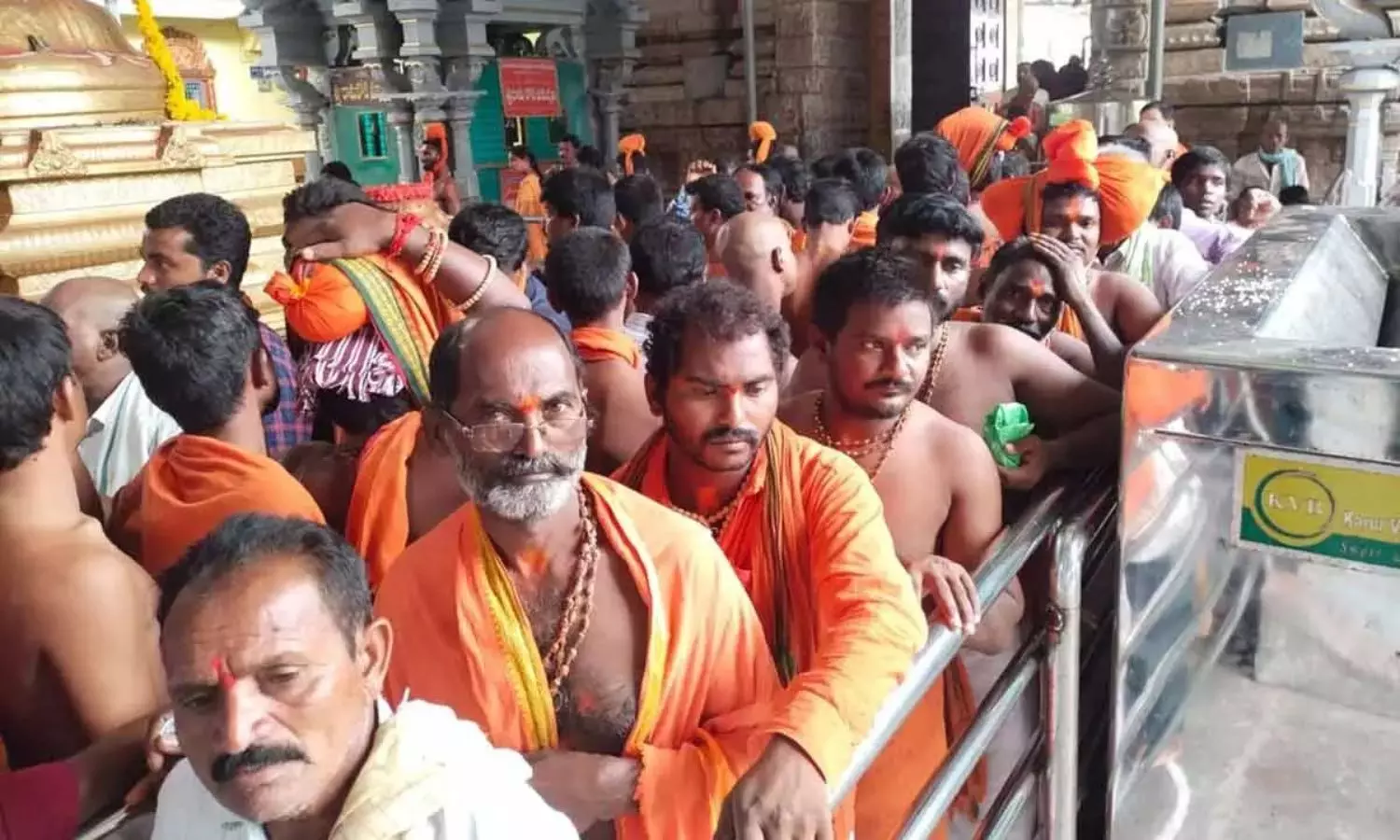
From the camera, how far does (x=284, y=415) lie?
8.75ft

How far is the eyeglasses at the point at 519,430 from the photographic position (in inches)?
57.2

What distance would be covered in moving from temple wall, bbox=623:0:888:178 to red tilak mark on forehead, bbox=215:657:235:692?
10.1m

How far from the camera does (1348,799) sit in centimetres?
135

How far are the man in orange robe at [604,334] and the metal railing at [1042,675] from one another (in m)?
0.91

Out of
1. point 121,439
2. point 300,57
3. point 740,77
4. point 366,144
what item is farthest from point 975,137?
point 300,57

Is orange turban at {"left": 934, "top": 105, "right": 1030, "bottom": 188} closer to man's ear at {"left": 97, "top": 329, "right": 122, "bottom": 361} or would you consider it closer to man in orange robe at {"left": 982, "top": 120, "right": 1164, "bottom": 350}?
man in orange robe at {"left": 982, "top": 120, "right": 1164, "bottom": 350}

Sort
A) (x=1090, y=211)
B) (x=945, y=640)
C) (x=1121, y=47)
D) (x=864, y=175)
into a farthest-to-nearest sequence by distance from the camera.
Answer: (x=1121, y=47)
(x=864, y=175)
(x=1090, y=211)
(x=945, y=640)

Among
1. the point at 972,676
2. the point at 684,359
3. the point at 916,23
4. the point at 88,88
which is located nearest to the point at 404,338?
the point at 684,359

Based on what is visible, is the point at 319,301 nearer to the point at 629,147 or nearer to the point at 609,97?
the point at 629,147

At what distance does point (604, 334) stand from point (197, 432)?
0.96 m

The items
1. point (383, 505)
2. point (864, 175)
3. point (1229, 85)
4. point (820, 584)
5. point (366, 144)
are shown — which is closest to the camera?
point (820, 584)

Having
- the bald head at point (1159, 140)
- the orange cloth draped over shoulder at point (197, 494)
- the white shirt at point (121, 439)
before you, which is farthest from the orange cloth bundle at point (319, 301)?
the bald head at point (1159, 140)

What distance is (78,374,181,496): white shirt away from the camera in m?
2.58

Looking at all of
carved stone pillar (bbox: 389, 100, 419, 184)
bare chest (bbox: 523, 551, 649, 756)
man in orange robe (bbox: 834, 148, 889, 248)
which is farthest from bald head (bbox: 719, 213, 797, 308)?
carved stone pillar (bbox: 389, 100, 419, 184)
